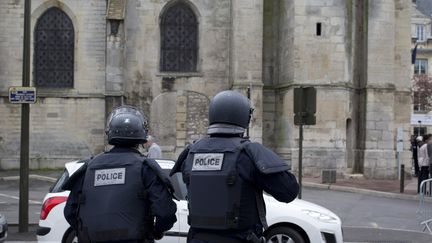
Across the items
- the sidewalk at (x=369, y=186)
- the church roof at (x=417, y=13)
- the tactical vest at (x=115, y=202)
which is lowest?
the sidewalk at (x=369, y=186)

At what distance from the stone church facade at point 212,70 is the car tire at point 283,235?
52.9ft

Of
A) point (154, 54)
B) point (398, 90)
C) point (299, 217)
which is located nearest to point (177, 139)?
point (154, 54)

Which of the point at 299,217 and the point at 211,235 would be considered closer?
the point at 211,235

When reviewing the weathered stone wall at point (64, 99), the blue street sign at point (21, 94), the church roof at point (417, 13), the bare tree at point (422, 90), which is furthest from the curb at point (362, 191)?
the church roof at point (417, 13)

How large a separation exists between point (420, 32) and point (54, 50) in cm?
5868

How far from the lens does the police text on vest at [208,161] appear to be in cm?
447

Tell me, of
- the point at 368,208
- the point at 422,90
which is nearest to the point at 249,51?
the point at 368,208

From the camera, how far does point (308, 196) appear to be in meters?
19.1

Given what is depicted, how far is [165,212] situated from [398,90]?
80.7ft

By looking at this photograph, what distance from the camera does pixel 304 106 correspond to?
13.8 m

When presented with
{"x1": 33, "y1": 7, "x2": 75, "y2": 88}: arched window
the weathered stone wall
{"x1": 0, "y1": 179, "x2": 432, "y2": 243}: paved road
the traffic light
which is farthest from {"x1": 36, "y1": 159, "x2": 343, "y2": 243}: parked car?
{"x1": 33, "y1": 7, "x2": 75, "y2": 88}: arched window

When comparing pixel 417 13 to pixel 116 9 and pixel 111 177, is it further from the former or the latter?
pixel 111 177

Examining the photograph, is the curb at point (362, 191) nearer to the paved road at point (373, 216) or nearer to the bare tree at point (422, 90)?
the paved road at point (373, 216)

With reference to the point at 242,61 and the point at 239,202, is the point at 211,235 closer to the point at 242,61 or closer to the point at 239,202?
the point at 239,202
